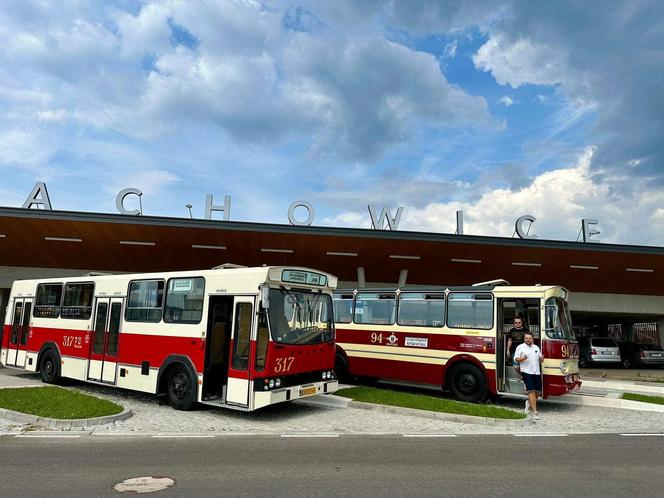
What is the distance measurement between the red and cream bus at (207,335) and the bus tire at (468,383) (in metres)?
3.31

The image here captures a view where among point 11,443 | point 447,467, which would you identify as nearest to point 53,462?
point 11,443

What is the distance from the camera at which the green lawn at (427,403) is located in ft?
32.7

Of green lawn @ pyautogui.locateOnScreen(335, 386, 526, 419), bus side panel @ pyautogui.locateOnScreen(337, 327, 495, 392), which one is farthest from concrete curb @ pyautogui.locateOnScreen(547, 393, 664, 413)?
green lawn @ pyautogui.locateOnScreen(335, 386, 526, 419)

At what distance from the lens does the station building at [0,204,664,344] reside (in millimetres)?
21938

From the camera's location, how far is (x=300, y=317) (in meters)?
10.0

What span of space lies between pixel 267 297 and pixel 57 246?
19333 mm

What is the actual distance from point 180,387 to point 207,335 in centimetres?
140

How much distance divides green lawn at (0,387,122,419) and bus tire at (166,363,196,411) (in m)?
1.05

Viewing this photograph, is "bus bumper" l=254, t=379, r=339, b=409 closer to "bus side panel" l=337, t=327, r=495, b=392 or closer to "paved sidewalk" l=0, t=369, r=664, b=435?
"paved sidewalk" l=0, t=369, r=664, b=435

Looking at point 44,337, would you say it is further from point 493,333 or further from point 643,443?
point 643,443

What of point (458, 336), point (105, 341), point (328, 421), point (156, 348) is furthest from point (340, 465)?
point (105, 341)

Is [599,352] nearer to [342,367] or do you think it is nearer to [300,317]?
[342,367]

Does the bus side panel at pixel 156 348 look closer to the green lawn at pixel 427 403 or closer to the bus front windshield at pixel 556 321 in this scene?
the green lawn at pixel 427 403

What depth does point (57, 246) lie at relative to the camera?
2398cm
